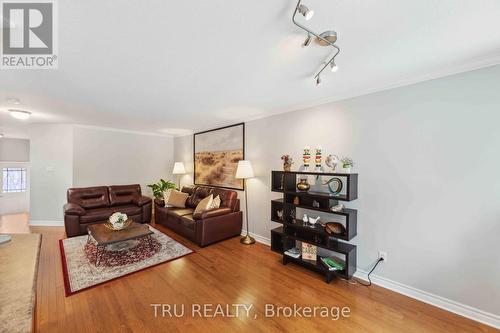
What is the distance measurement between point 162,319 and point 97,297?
843 mm

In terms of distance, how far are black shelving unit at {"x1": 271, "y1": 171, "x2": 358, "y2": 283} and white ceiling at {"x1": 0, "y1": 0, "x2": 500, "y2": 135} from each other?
1171mm

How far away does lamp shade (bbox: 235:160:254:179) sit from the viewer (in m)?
3.56

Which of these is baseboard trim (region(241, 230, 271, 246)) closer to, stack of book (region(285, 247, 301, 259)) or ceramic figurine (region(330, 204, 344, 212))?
stack of book (region(285, 247, 301, 259))

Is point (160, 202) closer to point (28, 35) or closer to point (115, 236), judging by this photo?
point (115, 236)

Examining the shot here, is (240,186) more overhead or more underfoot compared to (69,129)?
more underfoot

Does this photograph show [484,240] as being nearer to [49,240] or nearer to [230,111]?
[230,111]

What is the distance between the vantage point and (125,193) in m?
4.85

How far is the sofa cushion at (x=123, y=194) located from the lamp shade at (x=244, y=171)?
9.80 ft

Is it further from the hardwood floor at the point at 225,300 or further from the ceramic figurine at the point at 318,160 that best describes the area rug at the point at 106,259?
the ceramic figurine at the point at 318,160

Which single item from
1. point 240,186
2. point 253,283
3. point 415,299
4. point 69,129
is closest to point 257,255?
point 253,283

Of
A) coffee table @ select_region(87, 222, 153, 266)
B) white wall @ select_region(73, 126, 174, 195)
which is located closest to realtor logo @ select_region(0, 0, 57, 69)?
coffee table @ select_region(87, 222, 153, 266)

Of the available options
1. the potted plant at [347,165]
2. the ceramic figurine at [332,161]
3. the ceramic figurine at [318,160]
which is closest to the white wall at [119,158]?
the ceramic figurine at [318,160]

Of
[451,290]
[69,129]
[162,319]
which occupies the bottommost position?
[162,319]

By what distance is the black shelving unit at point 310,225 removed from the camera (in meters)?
2.36
